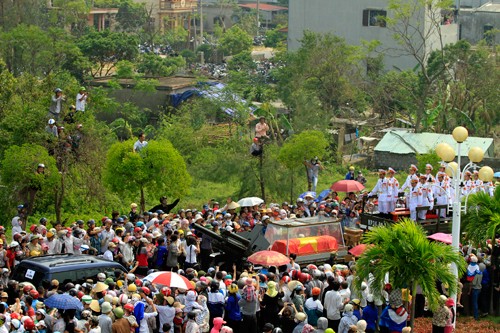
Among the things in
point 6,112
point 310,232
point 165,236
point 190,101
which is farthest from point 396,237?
point 190,101

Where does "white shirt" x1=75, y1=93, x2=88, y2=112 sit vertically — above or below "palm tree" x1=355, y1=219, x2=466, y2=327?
above

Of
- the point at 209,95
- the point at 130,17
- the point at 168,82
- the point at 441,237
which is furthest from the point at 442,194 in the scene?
the point at 130,17

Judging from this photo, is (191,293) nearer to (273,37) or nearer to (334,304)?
(334,304)

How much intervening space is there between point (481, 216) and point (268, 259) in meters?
4.63

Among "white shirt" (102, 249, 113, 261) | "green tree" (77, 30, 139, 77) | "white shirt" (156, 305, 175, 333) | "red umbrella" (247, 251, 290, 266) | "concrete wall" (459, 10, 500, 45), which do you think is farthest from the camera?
"concrete wall" (459, 10, 500, 45)

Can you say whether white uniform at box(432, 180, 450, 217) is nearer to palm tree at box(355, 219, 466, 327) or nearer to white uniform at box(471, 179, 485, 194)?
white uniform at box(471, 179, 485, 194)

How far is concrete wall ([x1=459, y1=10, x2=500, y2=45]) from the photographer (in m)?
76.0

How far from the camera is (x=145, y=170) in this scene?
25969 mm

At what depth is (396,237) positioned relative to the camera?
18406mm

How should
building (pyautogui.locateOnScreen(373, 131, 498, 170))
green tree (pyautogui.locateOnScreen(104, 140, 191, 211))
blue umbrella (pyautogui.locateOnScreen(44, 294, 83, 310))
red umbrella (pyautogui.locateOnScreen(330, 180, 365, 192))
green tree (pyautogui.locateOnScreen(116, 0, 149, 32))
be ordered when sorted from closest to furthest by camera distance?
blue umbrella (pyautogui.locateOnScreen(44, 294, 83, 310)), green tree (pyautogui.locateOnScreen(104, 140, 191, 211)), red umbrella (pyautogui.locateOnScreen(330, 180, 365, 192)), building (pyautogui.locateOnScreen(373, 131, 498, 170)), green tree (pyautogui.locateOnScreen(116, 0, 149, 32))

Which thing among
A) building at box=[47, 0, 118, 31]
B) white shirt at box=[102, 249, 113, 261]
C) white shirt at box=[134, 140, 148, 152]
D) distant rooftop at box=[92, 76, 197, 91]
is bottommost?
white shirt at box=[102, 249, 113, 261]

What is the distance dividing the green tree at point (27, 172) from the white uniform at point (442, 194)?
9141 millimetres

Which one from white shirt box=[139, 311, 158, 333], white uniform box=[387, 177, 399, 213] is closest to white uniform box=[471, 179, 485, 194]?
white uniform box=[387, 177, 399, 213]

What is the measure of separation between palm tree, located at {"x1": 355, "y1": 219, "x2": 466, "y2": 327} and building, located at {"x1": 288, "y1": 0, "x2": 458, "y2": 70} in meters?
44.1
